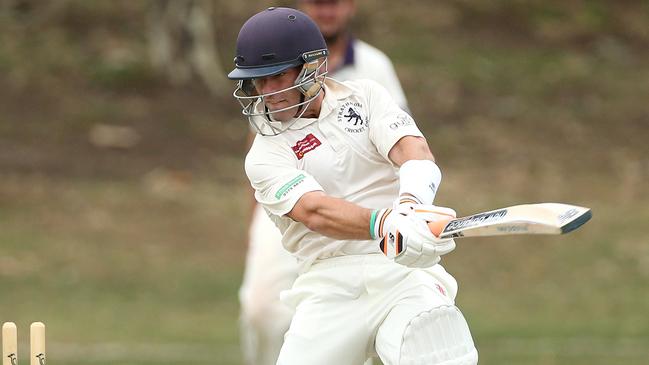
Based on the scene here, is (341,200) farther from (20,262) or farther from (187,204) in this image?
(187,204)

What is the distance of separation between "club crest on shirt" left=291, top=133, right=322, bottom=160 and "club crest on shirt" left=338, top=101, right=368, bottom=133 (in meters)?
0.12

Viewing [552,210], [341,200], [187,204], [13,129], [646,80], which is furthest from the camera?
[646,80]

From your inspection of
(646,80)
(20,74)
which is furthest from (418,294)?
(646,80)

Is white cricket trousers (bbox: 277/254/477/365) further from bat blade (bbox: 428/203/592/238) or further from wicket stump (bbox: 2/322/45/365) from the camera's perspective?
wicket stump (bbox: 2/322/45/365)

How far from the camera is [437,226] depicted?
14.2 feet

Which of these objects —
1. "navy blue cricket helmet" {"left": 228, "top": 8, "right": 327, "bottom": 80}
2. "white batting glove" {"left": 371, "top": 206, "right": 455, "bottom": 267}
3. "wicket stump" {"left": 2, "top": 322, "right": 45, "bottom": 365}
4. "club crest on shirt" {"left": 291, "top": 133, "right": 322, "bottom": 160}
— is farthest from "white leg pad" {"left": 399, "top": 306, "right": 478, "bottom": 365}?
"wicket stump" {"left": 2, "top": 322, "right": 45, "bottom": 365}

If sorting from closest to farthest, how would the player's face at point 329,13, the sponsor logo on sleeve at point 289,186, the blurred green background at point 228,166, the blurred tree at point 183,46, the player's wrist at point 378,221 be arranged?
the player's wrist at point 378,221 < the sponsor logo on sleeve at point 289,186 < the player's face at point 329,13 < the blurred green background at point 228,166 < the blurred tree at point 183,46

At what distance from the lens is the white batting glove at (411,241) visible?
4.31m

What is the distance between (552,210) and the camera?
4078mm

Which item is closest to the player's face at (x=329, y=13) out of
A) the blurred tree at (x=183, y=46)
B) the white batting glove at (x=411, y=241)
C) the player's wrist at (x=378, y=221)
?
the player's wrist at (x=378, y=221)

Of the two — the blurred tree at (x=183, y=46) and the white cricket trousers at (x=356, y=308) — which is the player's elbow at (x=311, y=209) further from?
the blurred tree at (x=183, y=46)

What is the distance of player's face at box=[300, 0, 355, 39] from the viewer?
6539 mm

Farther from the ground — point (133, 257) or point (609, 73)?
point (609, 73)

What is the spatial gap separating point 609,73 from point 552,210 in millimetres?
13274
